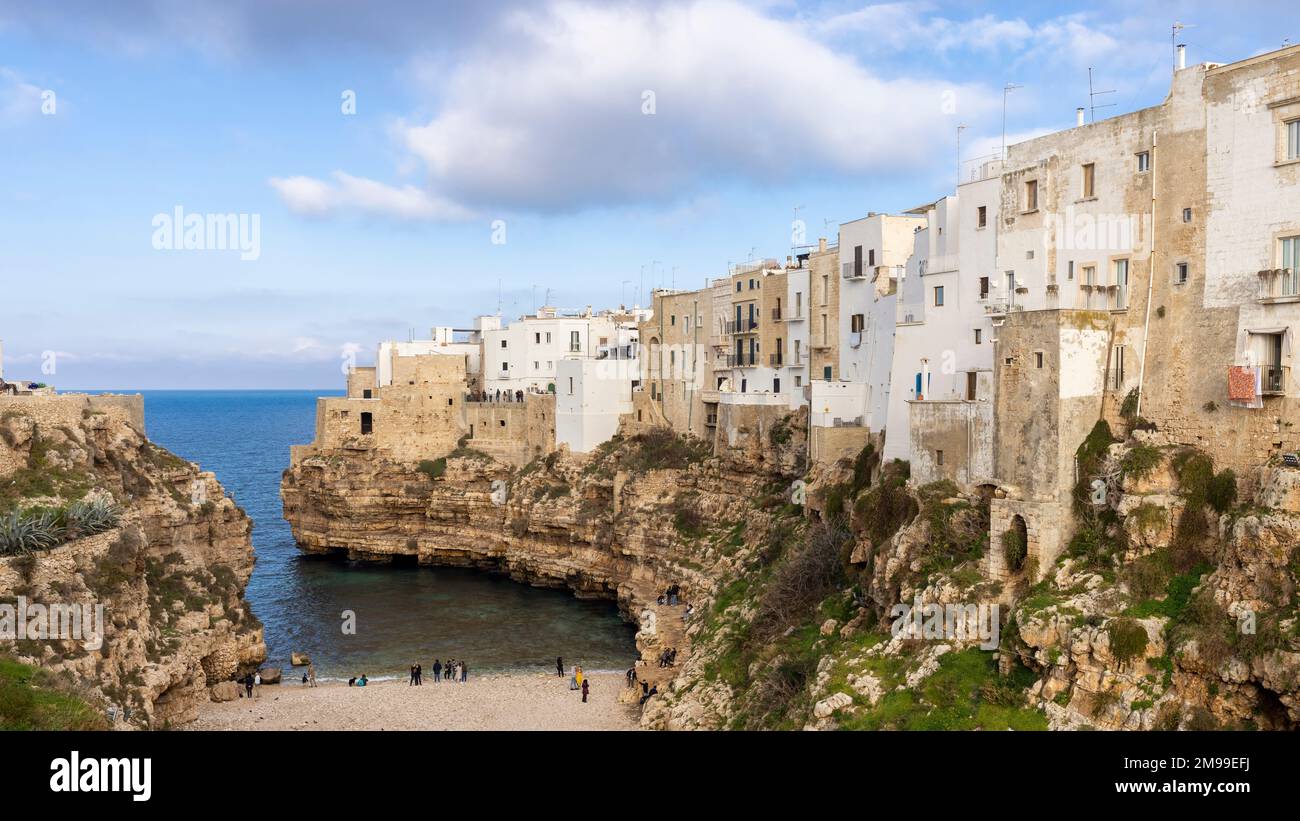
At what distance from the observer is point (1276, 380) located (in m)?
21.9

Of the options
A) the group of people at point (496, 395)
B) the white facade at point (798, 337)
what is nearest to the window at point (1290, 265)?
the white facade at point (798, 337)

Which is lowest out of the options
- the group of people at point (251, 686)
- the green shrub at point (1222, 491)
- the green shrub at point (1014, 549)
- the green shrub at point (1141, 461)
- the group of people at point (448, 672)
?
the group of people at point (448, 672)

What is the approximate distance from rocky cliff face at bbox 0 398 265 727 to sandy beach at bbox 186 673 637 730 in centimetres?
174

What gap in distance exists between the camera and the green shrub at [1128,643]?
19703 millimetres

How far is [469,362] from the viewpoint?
243 ft

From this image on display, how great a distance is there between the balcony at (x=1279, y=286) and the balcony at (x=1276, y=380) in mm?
1442

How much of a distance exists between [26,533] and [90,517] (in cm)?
223

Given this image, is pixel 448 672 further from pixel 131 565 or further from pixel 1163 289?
pixel 1163 289

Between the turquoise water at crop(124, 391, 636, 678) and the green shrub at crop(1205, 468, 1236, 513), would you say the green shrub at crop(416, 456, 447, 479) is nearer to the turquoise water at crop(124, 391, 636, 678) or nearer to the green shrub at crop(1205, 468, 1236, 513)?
the turquoise water at crop(124, 391, 636, 678)

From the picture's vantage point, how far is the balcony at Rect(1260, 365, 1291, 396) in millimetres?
21688

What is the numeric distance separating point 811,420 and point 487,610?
18.9 m

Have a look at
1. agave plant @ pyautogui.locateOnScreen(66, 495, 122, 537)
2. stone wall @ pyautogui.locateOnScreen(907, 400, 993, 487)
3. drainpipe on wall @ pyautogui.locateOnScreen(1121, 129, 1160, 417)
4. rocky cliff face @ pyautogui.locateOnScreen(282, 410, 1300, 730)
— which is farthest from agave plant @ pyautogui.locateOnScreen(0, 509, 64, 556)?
drainpipe on wall @ pyautogui.locateOnScreen(1121, 129, 1160, 417)

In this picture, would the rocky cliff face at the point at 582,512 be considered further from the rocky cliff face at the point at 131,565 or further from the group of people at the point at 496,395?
the rocky cliff face at the point at 131,565

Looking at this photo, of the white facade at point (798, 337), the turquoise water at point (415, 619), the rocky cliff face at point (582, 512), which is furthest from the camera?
the white facade at point (798, 337)
